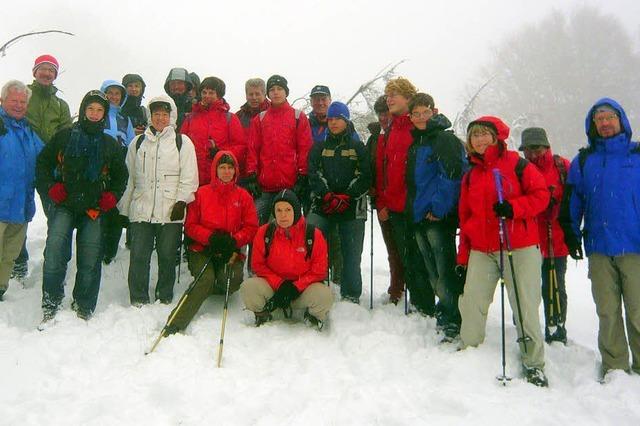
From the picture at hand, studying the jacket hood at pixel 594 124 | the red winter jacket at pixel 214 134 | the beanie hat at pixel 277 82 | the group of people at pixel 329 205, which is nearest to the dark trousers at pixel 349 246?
the group of people at pixel 329 205

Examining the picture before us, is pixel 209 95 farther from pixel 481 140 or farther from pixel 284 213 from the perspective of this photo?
pixel 481 140

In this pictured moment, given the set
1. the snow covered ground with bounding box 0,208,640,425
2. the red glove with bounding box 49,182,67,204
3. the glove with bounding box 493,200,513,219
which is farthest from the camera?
the red glove with bounding box 49,182,67,204

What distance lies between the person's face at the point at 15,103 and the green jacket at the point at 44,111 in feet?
2.28

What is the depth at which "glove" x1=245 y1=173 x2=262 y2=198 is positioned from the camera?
671 cm

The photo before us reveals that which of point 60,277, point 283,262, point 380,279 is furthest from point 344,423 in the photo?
point 380,279

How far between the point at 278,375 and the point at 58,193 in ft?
10.8

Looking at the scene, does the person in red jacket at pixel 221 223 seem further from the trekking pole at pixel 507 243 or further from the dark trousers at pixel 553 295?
the dark trousers at pixel 553 295

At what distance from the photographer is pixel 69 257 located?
548 cm

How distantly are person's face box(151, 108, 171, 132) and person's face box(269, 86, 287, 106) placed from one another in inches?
60.8

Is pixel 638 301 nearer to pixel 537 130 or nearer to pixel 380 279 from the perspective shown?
pixel 537 130

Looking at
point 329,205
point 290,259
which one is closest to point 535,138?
point 329,205

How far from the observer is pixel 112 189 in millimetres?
5641

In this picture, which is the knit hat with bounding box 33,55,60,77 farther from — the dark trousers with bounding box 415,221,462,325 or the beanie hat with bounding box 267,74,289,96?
the dark trousers with bounding box 415,221,462,325

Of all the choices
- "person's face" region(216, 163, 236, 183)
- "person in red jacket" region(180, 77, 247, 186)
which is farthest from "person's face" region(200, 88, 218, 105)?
"person's face" region(216, 163, 236, 183)
